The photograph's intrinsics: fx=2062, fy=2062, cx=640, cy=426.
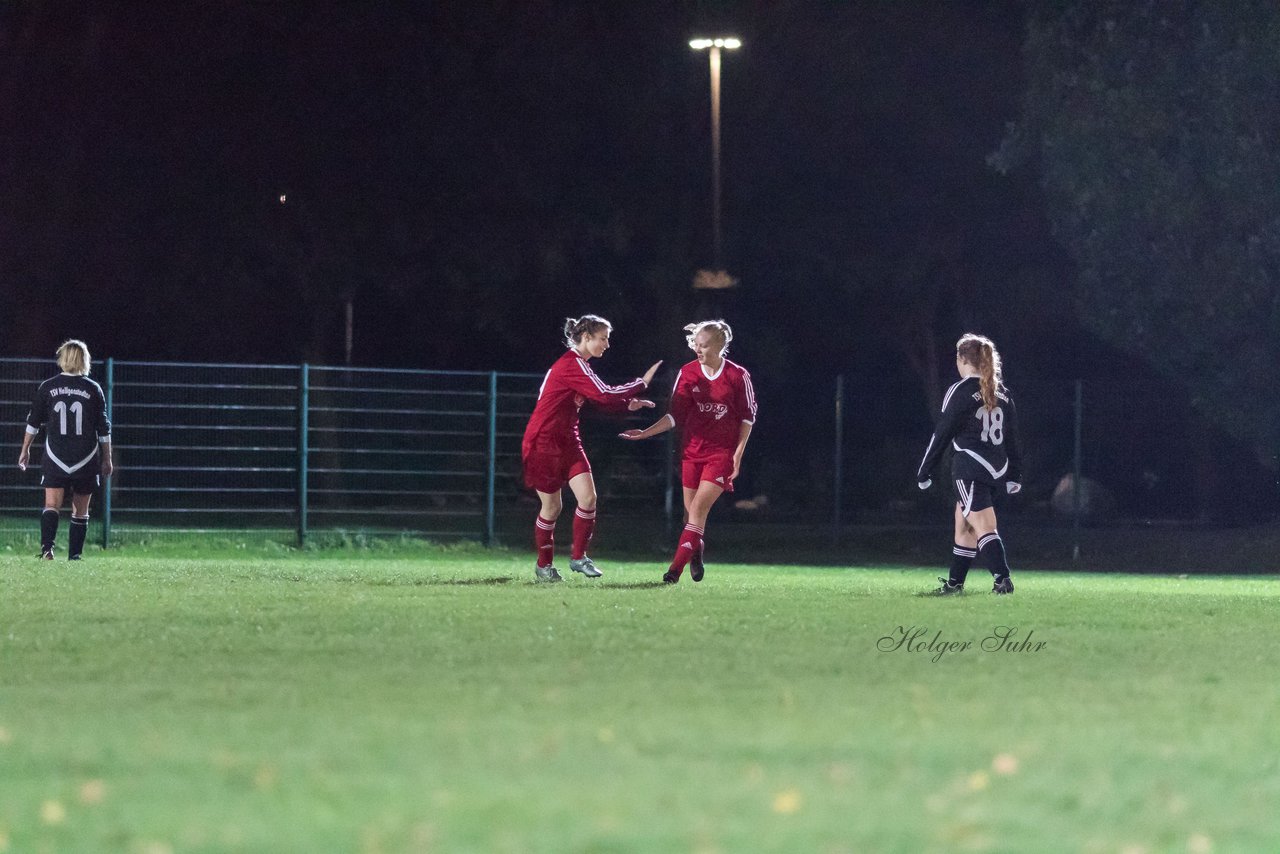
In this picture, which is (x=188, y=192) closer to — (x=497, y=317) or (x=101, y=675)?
(x=497, y=317)

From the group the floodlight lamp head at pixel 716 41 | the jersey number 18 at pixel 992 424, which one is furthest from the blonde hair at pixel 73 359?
the floodlight lamp head at pixel 716 41

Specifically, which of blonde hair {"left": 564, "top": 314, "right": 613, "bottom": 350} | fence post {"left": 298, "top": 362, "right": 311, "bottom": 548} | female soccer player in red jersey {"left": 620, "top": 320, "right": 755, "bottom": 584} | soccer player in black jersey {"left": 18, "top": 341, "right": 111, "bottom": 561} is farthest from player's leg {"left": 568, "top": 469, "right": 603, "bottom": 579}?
fence post {"left": 298, "top": 362, "right": 311, "bottom": 548}

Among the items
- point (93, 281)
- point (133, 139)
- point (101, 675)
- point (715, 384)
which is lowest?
point (101, 675)

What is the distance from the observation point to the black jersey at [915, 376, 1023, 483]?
48.2 feet

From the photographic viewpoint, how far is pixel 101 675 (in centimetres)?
909

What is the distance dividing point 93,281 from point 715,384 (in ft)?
73.3

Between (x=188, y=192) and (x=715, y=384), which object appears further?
(x=188, y=192)

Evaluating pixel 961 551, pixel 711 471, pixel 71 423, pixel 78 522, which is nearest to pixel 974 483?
pixel 961 551

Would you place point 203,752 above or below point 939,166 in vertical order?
below

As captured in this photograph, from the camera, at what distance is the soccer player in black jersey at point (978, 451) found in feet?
48.1

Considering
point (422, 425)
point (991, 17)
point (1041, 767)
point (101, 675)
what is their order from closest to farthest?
point (1041, 767)
point (101, 675)
point (422, 425)
point (991, 17)

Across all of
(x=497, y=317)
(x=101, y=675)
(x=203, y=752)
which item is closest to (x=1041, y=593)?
(x=101, y=675)

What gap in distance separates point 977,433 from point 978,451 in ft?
0.43

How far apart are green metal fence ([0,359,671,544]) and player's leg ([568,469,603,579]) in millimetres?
7340
